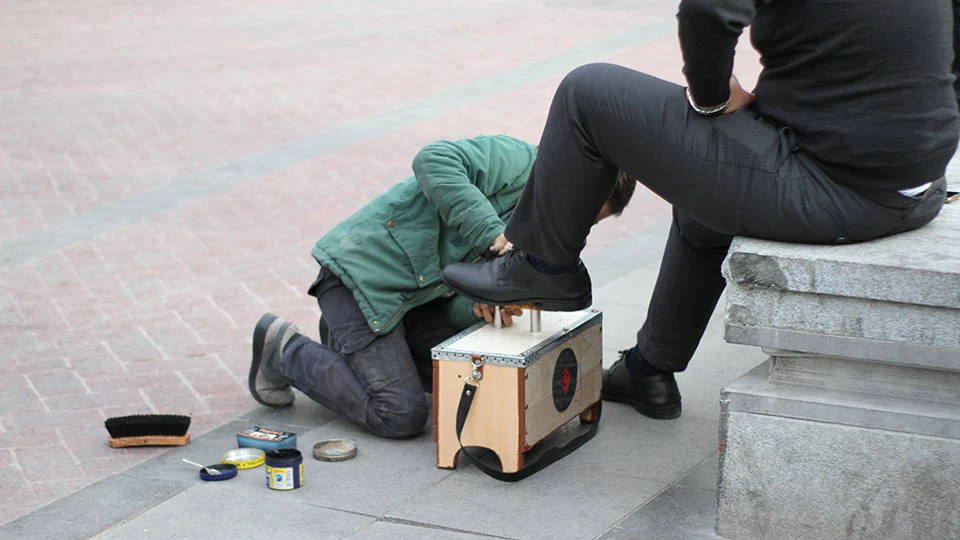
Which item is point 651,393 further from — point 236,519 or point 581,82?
point 236,519

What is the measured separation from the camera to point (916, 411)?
3.02m

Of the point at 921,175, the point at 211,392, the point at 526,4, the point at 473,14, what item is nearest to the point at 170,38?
the point at 473,14

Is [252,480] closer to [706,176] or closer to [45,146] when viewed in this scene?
[706,176]

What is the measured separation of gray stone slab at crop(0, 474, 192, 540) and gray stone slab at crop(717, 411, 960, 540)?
1.61 meters

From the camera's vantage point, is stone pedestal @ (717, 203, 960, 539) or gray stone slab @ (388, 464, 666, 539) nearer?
stone pedestal @ (717, 203, 960, 539)

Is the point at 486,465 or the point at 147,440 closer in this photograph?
the point at 486,465

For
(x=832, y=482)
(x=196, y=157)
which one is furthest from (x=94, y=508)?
(x=196, y=157)

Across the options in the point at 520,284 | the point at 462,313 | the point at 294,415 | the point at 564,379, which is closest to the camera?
the point at 520,284

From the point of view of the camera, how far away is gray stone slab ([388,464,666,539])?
11.2 ft

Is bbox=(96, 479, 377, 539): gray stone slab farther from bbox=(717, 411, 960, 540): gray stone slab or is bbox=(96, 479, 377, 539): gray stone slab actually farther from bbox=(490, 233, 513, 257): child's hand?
bbox=(717, 411, 960, 540): gray stone slab

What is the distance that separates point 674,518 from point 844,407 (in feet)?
2.00

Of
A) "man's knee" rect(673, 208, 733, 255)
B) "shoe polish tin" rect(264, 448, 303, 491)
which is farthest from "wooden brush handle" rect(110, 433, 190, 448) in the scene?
"man's knee" rect(673, 208, 733, 255)

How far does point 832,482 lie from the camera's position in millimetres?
3102

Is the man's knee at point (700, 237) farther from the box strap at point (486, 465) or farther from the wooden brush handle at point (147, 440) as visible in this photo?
the wooden brush handle at point (147, 440)
